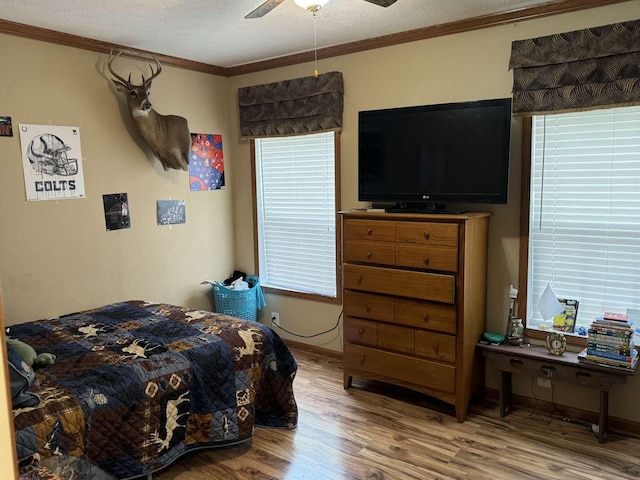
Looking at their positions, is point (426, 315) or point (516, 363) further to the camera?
point (426, 315)

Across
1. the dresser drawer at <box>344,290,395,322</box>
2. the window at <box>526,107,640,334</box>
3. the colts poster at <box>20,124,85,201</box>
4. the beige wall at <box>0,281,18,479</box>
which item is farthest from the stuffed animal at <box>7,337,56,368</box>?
the window at <box>526,107,640,334</box>

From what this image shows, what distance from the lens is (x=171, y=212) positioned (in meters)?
4.09

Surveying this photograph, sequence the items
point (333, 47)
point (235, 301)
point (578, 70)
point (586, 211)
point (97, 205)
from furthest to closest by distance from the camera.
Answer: point (235, 301)
point (333, 47)
point (97, 205)
point (586, 211)
point (578, 70)

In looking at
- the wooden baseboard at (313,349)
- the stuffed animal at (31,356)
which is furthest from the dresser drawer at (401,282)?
the stuffed animal at (31,356)

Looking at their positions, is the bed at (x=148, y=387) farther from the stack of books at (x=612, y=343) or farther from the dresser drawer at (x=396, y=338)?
the stack of books at (x=612, y=343)

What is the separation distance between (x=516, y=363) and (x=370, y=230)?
1202mm

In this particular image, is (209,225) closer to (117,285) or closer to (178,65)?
(117,285)

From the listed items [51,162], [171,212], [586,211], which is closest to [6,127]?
[51,162]

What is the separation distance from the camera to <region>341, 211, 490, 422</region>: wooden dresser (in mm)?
→ 2957

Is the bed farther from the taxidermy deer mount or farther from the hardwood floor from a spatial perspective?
the taxidermy deer mount

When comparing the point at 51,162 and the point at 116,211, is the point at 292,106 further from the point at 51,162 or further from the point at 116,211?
the point at 51,162

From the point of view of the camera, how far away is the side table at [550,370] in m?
2.69

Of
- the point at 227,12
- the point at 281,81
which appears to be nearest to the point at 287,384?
the point at 227,12

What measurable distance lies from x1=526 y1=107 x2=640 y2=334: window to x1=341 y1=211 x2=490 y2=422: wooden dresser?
0.36 metres
